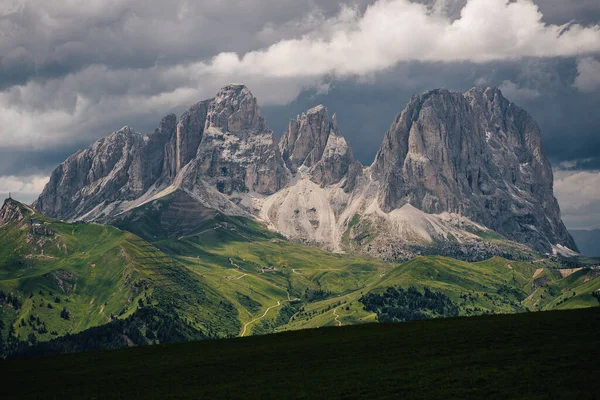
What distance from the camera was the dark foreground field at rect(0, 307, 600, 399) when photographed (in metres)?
90.2

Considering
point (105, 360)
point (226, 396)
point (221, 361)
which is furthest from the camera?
point (105, 360)

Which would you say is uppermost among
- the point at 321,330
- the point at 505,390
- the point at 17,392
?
the point at 505,390

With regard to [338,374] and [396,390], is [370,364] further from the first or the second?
[396,390]

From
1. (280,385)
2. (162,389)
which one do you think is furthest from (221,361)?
(280,385)

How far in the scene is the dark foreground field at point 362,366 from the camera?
90.2 meters

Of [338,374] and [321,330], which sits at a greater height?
[338,374]

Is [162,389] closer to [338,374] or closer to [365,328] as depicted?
[338,374]

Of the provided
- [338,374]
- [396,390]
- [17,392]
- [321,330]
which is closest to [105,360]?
[17,392]

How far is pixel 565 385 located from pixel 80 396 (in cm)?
7814

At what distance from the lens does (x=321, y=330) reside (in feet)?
559

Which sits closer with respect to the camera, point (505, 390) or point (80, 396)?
point (505, 390)

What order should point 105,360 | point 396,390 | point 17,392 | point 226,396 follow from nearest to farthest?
point 396,390 < point 226,396 < point 17,392 < point 105,360

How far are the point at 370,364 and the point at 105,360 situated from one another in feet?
225

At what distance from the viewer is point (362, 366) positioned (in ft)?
363
